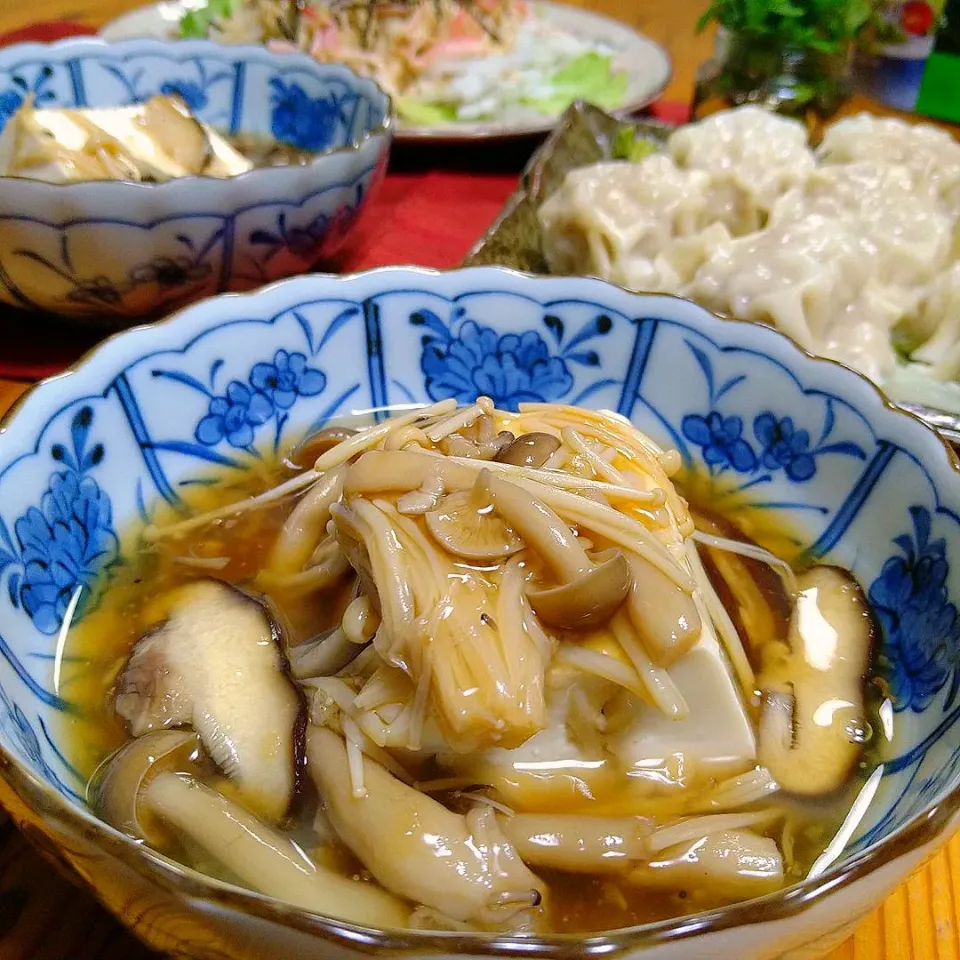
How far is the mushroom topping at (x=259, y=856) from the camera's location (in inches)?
42.0

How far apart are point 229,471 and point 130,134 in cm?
128

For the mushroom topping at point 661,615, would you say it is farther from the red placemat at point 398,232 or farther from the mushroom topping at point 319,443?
the red placemat at point 398,232

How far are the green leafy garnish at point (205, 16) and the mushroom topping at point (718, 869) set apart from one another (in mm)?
4493

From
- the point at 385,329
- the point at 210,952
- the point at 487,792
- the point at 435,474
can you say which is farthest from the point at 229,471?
the point at 210,952

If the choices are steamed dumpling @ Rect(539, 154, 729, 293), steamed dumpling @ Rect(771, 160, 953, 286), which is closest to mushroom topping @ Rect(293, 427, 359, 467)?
steamed dumpling @ Rect(539, 154, 729, 293)

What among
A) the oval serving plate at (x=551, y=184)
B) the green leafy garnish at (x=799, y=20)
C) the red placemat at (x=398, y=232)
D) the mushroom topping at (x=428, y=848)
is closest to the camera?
the mushroom topping at (x=428, y=848)

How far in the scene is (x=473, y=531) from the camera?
1236 millimetres

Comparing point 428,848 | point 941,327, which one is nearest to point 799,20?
point 941,327

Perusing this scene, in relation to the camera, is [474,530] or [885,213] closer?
[474,530]

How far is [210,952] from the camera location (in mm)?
903

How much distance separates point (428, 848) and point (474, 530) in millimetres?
421

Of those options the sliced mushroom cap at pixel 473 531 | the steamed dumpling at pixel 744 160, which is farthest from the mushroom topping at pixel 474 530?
the steamed dumpling at pixel 744 160

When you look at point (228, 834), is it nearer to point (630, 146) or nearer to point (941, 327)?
point (941, 327)

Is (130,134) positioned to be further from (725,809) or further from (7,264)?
(725,809)
